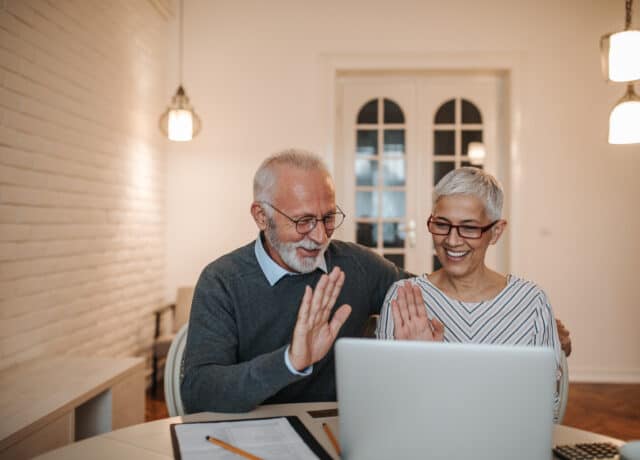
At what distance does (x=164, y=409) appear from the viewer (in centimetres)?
369

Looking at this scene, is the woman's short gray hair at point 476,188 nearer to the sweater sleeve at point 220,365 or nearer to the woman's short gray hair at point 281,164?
the woman's short gray hair at point 281,164

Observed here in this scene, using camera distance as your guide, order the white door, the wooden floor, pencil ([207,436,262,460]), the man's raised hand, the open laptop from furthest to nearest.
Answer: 1. the white door
2. the wooden floor
3. the man's raised hand
4. pencil ([207,436,262,460])
5. the open laptop

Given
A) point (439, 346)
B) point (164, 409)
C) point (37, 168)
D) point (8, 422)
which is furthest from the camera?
point (164, 409)

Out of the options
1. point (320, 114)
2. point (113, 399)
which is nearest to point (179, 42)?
point (320, 114)

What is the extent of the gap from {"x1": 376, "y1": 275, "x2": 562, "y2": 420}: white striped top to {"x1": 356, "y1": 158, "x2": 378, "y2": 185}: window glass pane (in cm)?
319

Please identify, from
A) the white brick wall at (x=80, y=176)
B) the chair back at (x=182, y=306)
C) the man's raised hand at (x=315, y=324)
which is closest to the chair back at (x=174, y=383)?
the man's raised hand at (x=315, y=324)

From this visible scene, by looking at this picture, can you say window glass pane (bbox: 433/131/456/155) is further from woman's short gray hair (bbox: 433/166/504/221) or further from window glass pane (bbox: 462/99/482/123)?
woman's short gray hair (bbox: 433/166/504/221)

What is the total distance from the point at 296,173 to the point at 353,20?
10.7ft

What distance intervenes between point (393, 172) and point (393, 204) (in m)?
0.27

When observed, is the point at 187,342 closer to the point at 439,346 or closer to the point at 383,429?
the point at 383,429

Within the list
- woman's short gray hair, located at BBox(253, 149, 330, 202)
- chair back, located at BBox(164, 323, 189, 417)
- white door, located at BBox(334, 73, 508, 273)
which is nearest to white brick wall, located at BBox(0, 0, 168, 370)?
chair back, located at BBox(164, 323, 189, 417)

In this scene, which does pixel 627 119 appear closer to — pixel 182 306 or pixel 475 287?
pixel 475 287

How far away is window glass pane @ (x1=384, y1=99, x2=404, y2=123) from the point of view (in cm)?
489

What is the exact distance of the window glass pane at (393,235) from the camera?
4.89 metres
